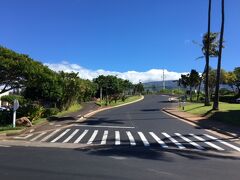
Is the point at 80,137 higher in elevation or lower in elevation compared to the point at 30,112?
lower

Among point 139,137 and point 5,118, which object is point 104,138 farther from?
point 5,118

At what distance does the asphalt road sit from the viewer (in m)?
12.0

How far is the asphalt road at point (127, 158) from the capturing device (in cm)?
1202

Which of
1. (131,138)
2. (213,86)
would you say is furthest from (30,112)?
(213,86)

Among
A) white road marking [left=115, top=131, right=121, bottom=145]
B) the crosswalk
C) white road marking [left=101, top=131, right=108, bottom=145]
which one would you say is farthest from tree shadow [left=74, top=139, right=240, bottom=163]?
white road marking [left=101, top=131, right=108, bottom=145]

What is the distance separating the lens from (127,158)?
15359 millimetres

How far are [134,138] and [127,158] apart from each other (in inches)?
326

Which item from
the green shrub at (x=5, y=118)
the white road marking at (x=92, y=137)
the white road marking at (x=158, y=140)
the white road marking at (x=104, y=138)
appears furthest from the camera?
the green shrub at (x=5, y=118)

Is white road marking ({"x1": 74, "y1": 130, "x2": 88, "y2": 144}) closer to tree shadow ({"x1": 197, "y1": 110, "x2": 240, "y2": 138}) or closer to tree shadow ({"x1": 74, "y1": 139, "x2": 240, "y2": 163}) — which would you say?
tree shadow ({"x1": 74, "y1": 139, "x2": 240, "y2": 163})

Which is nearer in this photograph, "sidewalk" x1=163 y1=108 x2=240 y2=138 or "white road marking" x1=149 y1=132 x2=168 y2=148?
"white road marking" x1=149 y1=132 x2=168 y2=148

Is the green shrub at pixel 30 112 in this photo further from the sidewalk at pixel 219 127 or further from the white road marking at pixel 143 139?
the sidewalk at pixel 219 127

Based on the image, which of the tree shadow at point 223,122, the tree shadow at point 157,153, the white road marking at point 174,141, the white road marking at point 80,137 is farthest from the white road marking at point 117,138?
the tree shadow at point 223,122

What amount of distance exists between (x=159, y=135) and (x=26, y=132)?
817 centimetres

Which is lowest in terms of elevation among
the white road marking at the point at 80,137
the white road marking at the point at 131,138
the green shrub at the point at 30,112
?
the white road marking at the point at 80,137
